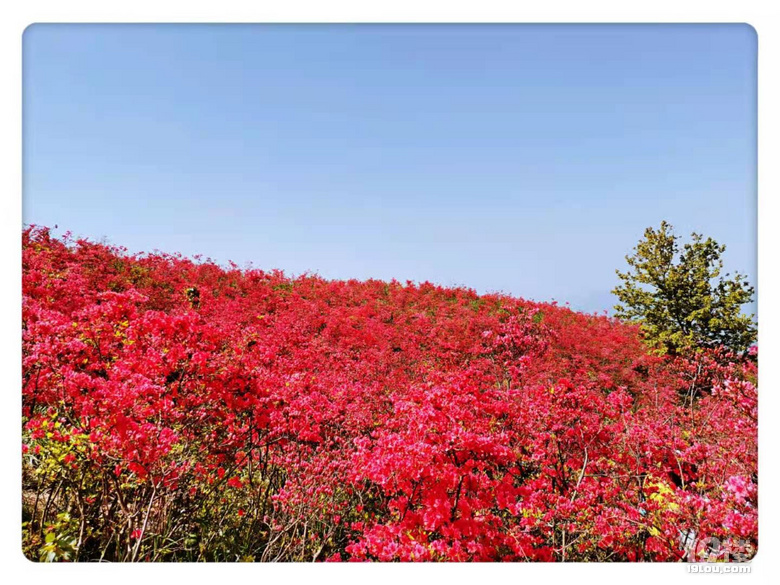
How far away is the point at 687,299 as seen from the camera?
5031mm

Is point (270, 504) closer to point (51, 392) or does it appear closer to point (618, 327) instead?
point (51, 392)

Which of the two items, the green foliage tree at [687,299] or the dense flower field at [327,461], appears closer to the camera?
the dense flower field at [327,461]

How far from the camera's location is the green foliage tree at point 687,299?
4281 mm

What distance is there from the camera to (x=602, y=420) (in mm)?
3322

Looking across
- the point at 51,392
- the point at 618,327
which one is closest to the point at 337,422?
the point at 51,392

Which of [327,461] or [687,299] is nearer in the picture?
[327,461]

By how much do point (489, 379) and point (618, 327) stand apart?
15.9 feet

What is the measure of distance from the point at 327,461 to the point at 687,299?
418 cm

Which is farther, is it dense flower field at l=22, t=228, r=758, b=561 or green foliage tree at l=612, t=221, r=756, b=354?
green foliage tree at l=612, t=221, r=756, b=354

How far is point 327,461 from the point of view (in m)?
3.04

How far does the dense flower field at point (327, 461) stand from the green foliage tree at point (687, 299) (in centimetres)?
103

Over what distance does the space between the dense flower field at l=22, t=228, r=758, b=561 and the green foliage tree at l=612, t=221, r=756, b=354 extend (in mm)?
1031

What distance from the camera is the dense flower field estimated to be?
2654 millimetres

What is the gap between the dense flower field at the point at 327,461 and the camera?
2.65 metres
